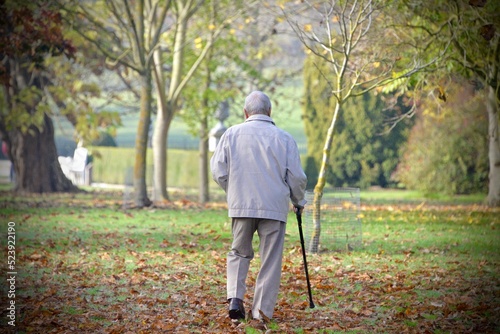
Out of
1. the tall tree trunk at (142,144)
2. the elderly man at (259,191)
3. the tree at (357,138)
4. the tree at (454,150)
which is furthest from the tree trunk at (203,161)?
the elderly man at (259,191)

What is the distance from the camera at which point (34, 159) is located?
82.6 ft

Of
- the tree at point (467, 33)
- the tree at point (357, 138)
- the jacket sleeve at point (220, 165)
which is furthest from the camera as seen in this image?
the tree at point (357, 138)

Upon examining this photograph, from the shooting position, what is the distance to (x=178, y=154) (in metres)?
32.5

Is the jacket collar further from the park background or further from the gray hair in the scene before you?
the park background

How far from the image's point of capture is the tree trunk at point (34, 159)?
82.1 ft

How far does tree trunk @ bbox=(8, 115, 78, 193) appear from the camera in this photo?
2503 cm

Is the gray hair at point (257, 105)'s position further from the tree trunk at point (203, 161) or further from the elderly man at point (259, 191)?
the tree trunk at point (203, 161)

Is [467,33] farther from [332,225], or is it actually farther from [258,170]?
[258,170]

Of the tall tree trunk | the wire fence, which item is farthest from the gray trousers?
the tall tree trunk

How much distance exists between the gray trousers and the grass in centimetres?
22

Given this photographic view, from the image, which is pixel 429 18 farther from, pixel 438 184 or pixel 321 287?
pixel 438 184

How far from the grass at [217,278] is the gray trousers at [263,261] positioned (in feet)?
0.71

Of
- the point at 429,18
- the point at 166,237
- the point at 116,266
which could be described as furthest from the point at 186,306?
the point at 429,18

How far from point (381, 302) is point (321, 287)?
0.96 metres
